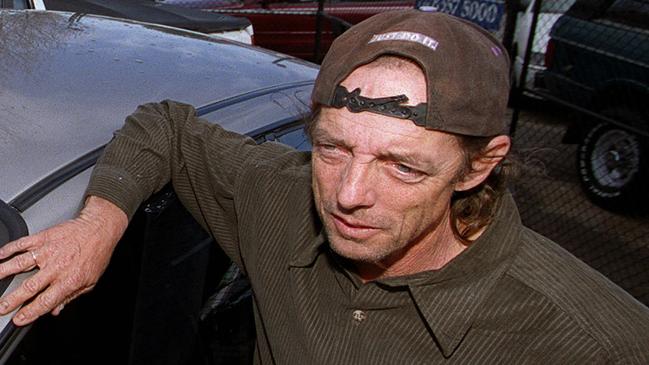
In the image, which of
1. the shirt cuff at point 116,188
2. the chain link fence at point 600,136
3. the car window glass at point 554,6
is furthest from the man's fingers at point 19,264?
the car window glass at point 554,6

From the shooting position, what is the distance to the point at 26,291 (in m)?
1.16

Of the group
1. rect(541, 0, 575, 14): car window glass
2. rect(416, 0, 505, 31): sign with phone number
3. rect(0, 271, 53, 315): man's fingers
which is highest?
rect(0, 271, 53, 315): man's fingers

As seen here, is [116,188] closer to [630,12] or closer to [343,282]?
[343,282]

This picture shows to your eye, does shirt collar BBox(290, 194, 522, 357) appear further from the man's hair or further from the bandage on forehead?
the bandage on forehead

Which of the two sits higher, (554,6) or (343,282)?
(343,282)

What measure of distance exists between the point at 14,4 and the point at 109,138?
6.05 feet

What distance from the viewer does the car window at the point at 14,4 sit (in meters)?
2.96

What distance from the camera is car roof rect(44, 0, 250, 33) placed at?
13.5ft

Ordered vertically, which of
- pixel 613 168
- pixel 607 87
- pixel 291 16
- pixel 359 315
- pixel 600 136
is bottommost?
pixel 613 168

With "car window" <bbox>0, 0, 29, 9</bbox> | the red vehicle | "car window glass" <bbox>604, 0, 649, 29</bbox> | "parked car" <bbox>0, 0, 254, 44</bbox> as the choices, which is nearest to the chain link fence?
"car window glass" <bbox>604, 0, 649, 29</bbox>

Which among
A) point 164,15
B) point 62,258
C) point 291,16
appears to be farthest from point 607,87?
point 62,258

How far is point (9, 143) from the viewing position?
1.33 m

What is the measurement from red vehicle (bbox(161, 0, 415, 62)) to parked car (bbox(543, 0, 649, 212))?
247cm

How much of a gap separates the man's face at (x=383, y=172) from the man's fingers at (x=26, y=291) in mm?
516
